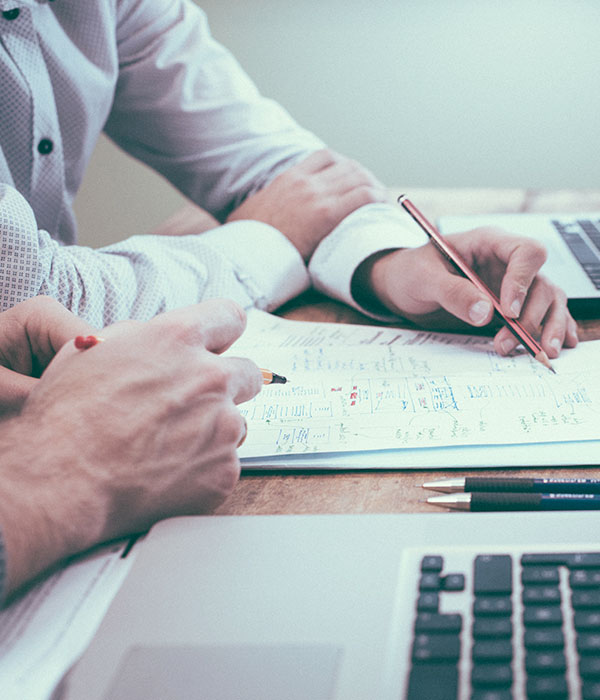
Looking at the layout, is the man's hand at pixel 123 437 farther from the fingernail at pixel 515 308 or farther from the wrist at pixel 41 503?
the fingernail at pixel 515 308

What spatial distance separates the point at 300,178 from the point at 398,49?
128cm

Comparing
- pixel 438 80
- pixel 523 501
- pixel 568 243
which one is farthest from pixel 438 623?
pixel 438 80

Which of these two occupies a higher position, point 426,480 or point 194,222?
point 426,480

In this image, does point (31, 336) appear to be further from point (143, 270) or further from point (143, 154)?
point (143, 154)

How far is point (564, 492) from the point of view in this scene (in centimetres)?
43

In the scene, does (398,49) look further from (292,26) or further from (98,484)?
(98,484)

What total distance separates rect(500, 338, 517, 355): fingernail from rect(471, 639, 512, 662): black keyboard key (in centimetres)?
37

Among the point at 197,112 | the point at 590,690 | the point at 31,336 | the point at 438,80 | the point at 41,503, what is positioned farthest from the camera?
the point at 438,80

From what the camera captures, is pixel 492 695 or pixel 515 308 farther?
pixel 515 308

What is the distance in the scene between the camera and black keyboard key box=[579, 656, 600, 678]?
272mm

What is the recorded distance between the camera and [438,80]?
2066 millimetres

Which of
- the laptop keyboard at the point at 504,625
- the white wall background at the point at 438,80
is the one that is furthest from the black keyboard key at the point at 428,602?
the white wall background at the point at 438,80

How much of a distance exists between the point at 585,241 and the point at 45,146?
0.69 meters

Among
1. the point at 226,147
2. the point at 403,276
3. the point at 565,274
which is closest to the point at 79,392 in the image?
the point at 403,276
